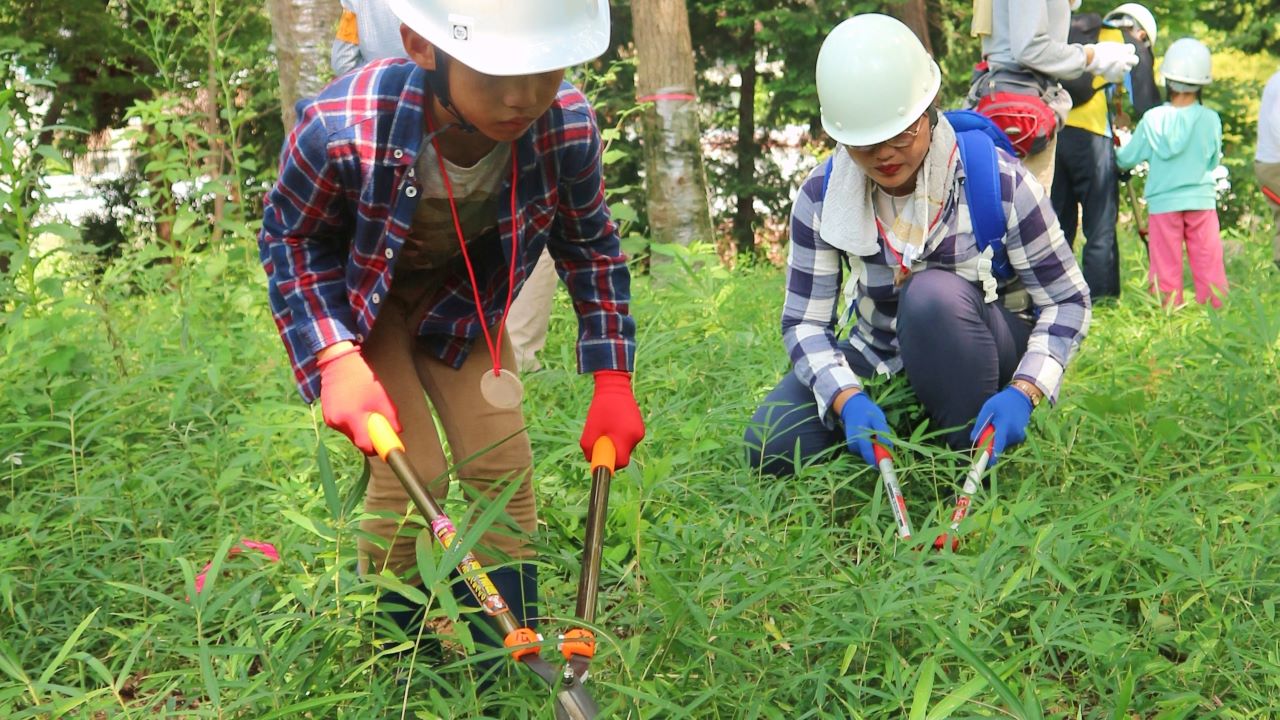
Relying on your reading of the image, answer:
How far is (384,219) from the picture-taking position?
2.15 meters

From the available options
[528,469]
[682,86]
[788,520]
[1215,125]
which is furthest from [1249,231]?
[528,469]

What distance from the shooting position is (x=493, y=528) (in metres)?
2.24

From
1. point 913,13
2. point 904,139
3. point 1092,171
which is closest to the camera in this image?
point 904,139

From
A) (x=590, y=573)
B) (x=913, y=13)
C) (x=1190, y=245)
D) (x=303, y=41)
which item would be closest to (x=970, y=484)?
(x=590, y=573)

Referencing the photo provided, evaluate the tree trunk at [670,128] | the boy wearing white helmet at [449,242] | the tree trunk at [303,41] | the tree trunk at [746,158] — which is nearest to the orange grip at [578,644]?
the boy wearing white helmet at [449,242]

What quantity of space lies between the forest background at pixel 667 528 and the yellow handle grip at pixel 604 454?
97 millimetres

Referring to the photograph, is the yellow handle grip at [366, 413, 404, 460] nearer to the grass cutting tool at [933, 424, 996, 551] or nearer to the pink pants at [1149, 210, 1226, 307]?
the grass cutting tool at [933, 424, 996, 551]

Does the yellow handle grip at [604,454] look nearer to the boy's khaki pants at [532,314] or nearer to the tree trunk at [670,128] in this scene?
the boy's khaki pants at [532,314]

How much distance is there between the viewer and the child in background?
18.9 ft

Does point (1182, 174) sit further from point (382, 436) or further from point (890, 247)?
point (382, 436)

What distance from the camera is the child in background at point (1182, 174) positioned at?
5770mm

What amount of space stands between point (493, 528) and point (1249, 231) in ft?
23.6

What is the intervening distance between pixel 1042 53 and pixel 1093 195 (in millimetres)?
1192

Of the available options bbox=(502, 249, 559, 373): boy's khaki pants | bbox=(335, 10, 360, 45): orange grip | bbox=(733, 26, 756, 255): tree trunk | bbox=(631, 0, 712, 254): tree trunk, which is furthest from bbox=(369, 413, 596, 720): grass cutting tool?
bbox=(733, 26, 756, 255): tree trunk
